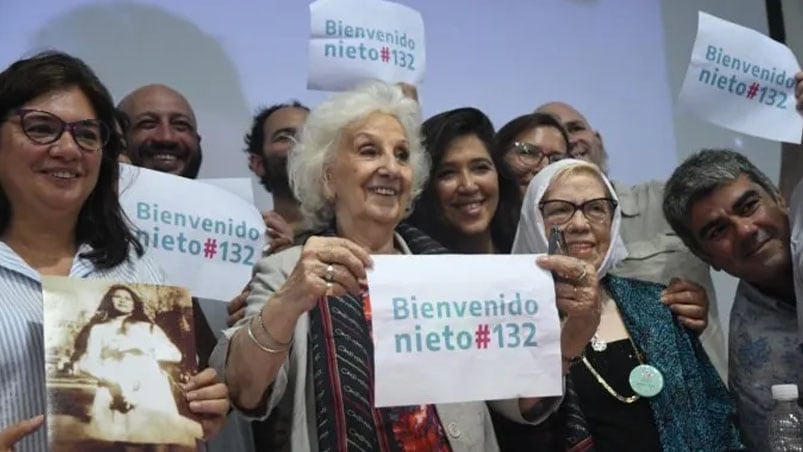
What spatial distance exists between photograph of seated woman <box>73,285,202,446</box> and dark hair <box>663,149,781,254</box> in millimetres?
1376

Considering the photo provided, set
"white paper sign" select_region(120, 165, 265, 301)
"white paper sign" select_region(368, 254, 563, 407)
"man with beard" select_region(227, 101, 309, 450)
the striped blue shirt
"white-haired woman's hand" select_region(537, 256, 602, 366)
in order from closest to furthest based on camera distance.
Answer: the striped blue shirt, "white paper sign" select_region(368, 254, 563, 407), "white-haired woman's hand" select_region(537, 256, 602, 366), "white paper sign" select_region(120, 165, 265, 301), "man with beard" select_region(227, 101, 309, 450)

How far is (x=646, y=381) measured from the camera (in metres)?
2.05

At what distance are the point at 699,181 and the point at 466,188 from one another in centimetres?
63

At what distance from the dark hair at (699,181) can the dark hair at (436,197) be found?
50cm

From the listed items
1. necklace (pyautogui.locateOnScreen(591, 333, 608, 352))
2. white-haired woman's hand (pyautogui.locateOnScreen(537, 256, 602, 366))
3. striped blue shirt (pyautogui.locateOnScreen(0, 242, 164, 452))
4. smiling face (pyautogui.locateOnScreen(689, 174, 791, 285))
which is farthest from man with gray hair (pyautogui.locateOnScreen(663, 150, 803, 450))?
striped blue shirt (pyautogui.locateOnScreen(0, 242, 164, 452))

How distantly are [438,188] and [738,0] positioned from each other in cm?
199

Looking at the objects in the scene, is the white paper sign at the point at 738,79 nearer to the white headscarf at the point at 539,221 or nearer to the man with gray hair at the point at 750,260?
the man with gray hair at the point at 750,260

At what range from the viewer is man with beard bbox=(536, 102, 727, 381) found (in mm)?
2266

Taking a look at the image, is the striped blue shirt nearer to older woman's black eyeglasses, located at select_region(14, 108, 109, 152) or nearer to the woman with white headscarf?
older woman's black eyeglasses, located at select_region(14, 108, 109, 152)

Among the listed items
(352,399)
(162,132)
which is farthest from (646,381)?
(162,132)

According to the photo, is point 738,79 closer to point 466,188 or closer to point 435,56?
point 466,188

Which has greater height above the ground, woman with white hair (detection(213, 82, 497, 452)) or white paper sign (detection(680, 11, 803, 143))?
white paper sign (detection(680, 11, 803, 143))

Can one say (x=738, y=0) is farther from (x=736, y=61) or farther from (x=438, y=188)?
(x=438, y=188)

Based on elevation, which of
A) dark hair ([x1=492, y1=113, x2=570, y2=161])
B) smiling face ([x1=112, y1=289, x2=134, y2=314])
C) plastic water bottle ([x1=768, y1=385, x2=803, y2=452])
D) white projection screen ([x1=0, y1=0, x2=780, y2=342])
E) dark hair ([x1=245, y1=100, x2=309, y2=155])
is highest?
white projection screen ([x1=0, y1=0, x2=780, y2=342])
